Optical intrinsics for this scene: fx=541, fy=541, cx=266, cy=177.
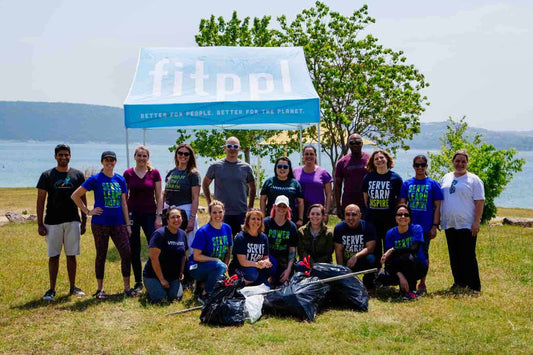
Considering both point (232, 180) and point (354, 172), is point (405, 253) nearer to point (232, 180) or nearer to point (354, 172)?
point (354, 172)

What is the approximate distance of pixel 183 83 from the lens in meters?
9.56

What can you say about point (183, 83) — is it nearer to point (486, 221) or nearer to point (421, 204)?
point (421, 204)

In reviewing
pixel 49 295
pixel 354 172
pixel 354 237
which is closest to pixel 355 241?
pixel 354 237

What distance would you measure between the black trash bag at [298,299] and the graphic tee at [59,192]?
2692 millimetres

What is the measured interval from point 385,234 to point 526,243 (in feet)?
17.6

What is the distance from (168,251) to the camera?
6453 mm

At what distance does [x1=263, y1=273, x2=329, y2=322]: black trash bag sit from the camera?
5617mm

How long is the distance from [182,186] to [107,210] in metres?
1.02

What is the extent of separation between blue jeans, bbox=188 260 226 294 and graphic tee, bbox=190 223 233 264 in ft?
0.41

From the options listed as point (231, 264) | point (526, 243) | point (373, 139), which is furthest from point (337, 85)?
point (231, 264)

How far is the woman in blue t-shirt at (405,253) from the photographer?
647cm

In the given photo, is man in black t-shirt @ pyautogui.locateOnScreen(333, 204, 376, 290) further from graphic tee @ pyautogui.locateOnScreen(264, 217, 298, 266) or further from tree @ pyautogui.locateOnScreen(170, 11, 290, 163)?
tree @ pyautogui.locateOnScreen(170, 11, 290, 163)

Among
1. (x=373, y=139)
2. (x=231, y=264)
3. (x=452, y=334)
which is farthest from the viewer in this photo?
(x=373, y=139)

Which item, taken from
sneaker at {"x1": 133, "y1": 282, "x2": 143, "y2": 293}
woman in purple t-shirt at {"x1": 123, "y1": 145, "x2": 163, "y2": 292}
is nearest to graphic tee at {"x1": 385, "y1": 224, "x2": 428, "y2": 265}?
woman in purple t-shirt at {"x1": 123, "y1": 145, "x2": 163, "y2": 292}
